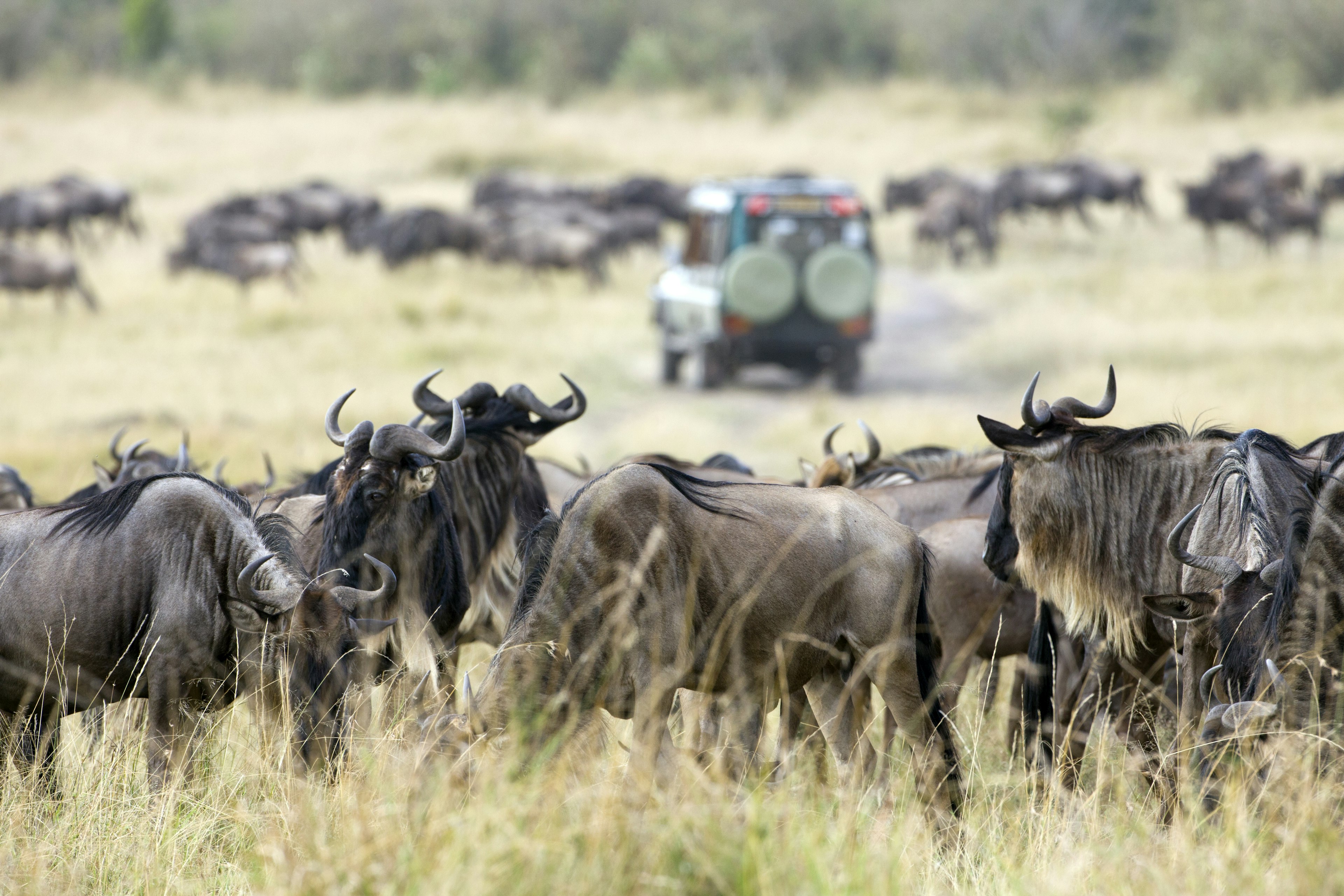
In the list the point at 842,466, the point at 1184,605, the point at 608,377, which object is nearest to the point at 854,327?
the point at 608,377

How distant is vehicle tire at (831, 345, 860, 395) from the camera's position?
578 inches

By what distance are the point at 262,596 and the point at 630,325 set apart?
643 inches

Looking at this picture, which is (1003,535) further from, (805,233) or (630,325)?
(630,325)

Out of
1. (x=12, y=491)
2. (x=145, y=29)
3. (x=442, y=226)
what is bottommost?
(x=12, y=491)

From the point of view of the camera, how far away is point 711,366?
14789 mm

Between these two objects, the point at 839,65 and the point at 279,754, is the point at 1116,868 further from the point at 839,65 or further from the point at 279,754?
the point at 839,65

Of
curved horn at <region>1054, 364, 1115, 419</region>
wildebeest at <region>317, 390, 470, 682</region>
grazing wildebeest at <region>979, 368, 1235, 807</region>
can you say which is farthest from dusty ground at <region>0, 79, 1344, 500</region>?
grazing wildebeest at <region>979, 368, 1235, 807</region>

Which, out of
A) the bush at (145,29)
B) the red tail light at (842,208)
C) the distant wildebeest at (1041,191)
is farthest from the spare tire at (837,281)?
the bush at (145,29)

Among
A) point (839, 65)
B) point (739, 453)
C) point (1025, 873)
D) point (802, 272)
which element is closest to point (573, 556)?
point (1025, 873)

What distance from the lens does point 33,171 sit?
125 ft

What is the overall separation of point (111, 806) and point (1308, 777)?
3.23 metres

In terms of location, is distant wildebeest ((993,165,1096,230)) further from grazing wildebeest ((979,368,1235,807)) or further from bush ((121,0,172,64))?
bush ((121,0,172,64))

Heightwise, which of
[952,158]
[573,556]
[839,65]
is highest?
[839,65]

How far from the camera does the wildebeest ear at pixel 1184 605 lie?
3994 millimetres
